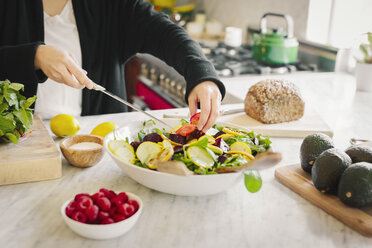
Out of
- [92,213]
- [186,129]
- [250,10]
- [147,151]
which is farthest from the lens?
[250,10]

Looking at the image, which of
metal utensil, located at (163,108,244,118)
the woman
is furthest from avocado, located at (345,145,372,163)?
metal utensil, located at (163,108,244,118)

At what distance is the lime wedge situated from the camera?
84 centimetres

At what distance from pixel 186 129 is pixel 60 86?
0.79m

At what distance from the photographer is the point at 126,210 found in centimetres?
76

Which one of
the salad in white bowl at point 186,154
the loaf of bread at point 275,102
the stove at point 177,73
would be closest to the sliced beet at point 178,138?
the salad in white bowl at point 186,154

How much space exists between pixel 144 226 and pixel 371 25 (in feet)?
6.53

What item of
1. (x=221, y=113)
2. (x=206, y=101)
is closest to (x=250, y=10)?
(x=221, y=113)

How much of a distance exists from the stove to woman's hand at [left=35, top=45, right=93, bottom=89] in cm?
120

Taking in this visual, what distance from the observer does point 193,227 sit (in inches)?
32.1

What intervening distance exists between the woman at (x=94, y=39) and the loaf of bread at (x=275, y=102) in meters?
0.26

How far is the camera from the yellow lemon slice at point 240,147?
37.9 inches

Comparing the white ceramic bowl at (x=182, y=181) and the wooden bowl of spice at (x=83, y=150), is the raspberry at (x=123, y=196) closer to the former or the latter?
the white ceramic bowl at (x=182, y=181)

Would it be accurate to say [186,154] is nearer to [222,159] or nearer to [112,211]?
[222,159]

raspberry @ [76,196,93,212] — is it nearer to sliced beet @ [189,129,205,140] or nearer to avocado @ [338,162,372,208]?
sliced beet @ [189,129,205,140]
